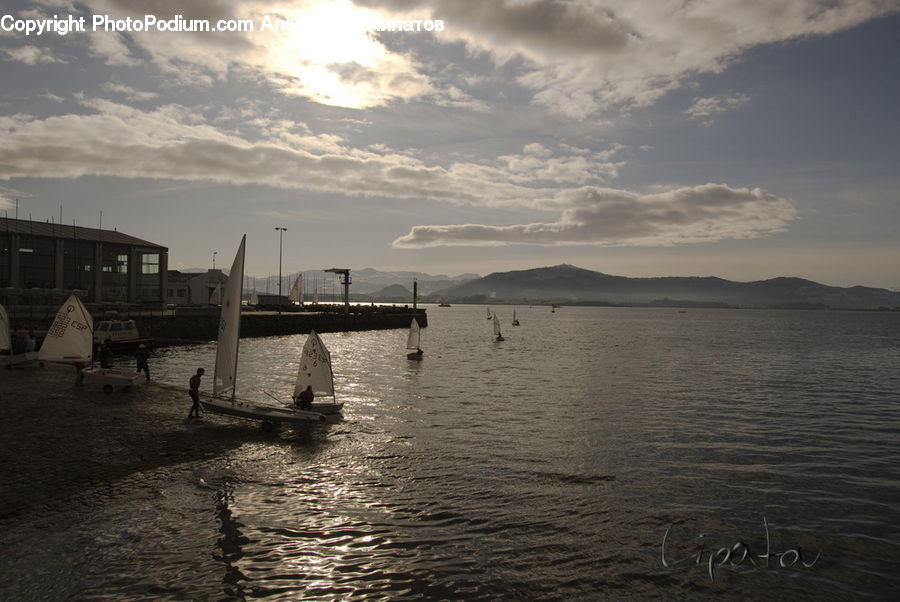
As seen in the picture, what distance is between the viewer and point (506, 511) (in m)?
15.5

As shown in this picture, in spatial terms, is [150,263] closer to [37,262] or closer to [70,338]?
[37,262]

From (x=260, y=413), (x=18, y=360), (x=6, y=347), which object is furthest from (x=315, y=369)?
(x=6, y=347)

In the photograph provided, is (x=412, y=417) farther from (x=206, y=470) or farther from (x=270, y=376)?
(x=270, y=376)

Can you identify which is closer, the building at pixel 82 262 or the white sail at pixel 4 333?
the white sail at pixel 4 333

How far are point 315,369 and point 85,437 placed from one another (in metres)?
9.67

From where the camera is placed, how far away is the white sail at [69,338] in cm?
3058

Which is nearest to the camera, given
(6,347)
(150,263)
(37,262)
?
(6,347)

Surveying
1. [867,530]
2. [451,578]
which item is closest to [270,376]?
[451,578]

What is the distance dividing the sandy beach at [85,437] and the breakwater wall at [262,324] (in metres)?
36.0

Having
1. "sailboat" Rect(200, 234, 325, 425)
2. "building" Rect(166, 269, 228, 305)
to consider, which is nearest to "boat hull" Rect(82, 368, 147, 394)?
"sailboat" Rect(200, 234, 325, 425)

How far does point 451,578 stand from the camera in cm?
1169

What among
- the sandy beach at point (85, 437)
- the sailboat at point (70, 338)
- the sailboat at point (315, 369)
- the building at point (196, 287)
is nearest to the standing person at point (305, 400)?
the sailboat at point (315, 369)

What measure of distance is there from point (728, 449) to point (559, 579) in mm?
14480

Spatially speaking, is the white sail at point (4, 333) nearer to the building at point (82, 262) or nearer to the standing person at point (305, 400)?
the standing person at point (305, 400)
